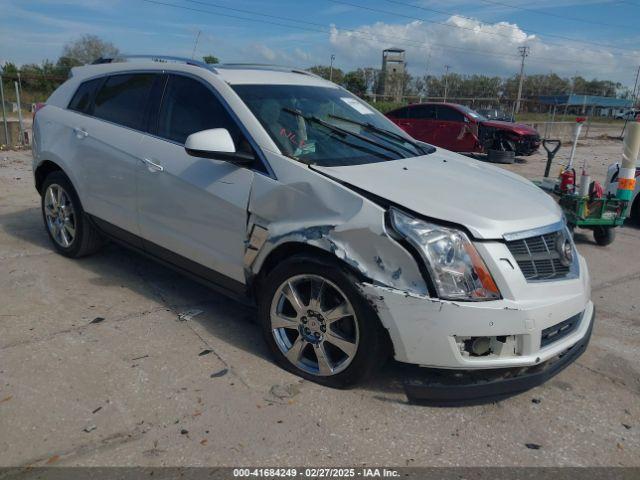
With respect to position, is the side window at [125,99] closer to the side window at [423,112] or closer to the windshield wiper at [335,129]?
the windshield wiper at [335,129]

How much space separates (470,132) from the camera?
1577cm

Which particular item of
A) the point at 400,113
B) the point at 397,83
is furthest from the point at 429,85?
the point at 400,113

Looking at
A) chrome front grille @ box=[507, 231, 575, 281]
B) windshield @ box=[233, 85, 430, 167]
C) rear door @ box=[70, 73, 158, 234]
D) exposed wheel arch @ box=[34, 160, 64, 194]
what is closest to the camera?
chrome front grille @ box=[507, 231, 575, 281]

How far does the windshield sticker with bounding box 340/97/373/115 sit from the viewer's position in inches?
168

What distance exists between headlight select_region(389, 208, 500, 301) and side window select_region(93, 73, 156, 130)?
8.32 feet

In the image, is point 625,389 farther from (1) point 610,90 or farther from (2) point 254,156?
(1) point 610,90

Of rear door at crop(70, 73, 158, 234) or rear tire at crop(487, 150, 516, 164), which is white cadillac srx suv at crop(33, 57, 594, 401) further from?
rear tire at crop(487, 150, 516, 164)

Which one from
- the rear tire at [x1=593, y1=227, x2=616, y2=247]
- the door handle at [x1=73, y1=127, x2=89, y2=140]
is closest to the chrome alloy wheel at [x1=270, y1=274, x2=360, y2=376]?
the door handle at [x1=73, y1=127, x2=89, y2=140]

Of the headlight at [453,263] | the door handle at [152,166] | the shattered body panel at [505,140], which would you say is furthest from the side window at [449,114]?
the headlight at [453,263]

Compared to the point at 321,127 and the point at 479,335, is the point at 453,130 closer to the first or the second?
the point at 321,127

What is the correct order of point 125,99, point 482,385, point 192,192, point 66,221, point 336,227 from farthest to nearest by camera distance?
point 66,221 < point 125,99 < point 192,192 < point 336,227 < point 482,385

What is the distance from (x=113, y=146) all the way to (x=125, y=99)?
1.40 feet

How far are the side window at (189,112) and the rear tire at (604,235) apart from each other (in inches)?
209

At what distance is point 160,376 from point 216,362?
→ 1.16 feet
